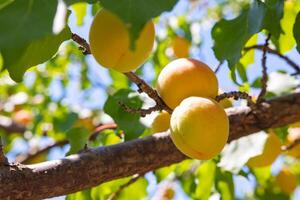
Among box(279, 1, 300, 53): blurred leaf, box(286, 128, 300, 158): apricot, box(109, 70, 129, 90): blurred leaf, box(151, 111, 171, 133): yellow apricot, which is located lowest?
box(109, 70, 129, 90): blurred leaf

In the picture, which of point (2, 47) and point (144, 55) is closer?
point (2, 47)

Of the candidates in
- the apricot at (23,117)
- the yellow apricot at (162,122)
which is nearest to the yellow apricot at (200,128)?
the yellow apricot at (162,122)

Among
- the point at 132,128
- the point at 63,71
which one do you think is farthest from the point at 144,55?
the point at 63,71

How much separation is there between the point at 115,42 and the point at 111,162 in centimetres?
35

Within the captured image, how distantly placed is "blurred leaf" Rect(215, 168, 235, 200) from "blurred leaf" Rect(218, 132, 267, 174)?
0.11 metres

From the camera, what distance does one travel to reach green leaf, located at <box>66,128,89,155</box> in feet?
4.77

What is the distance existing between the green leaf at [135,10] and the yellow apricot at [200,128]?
243 millimetres

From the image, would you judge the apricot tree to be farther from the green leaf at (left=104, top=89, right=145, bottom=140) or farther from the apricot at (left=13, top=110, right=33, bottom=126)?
the apricot at (left=13, top=110, right=33, bottom=126)

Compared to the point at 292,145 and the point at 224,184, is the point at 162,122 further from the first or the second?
the point at 292,145

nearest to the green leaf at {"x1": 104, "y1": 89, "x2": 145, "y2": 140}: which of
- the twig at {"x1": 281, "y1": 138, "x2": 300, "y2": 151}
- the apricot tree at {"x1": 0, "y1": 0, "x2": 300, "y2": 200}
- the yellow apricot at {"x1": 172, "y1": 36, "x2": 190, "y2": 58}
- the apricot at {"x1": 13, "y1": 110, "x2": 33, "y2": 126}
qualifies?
the apricot tree at {"x1": 0, "y1": 0, "x2": 300, "y2": 200}

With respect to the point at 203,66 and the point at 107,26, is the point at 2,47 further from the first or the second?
the point at 203,66

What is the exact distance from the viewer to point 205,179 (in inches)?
67.2

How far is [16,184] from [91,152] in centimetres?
21

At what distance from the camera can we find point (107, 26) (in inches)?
36.3
